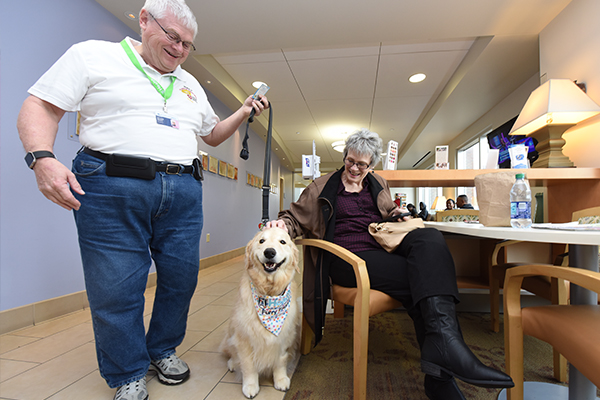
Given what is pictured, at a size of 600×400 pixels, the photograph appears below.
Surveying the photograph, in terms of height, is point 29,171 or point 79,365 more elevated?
point 29,171

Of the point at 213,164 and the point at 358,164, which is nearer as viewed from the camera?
the point at 358,164

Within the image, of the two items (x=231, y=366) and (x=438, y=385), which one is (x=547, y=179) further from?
(x=231, y=366)

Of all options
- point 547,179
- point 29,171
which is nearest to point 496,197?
point 547,179

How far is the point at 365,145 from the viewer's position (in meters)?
1.60

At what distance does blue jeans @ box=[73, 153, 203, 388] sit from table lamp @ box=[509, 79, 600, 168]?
2751mm

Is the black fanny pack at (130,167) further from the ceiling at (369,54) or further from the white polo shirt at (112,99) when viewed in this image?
the ceiling at (369,54)

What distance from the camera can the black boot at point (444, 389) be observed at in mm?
988

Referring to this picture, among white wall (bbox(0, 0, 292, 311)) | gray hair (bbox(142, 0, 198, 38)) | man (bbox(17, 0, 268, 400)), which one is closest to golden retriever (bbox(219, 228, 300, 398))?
man (bbox(17, 0, 268, 400))

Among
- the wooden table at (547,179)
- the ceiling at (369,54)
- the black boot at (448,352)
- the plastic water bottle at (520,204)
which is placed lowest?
the black boot at (448,352)

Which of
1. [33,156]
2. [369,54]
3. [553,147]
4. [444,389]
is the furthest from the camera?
[369,54]

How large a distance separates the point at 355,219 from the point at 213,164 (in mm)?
3377

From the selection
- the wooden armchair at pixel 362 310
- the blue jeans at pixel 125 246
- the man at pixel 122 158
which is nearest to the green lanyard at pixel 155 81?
the man at pixel 122 158

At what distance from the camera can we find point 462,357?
0.92 m

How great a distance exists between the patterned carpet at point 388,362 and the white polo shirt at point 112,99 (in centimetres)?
115
